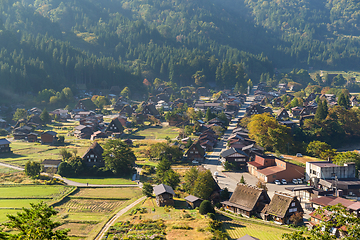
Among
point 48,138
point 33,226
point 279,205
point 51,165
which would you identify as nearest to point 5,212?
point 51,165

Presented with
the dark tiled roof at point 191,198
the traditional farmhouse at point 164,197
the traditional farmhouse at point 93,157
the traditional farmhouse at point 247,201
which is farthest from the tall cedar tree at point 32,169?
the traditional farmhouse at point 247,201

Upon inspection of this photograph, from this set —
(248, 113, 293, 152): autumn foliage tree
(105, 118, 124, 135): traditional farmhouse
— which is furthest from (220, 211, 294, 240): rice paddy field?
(105, 118, 124, 135): traditional farmhouse

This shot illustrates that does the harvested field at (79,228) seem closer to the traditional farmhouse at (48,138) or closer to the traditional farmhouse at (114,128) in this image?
the traditional farmhouse at (48,138)

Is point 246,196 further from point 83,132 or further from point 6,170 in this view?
point 83,132

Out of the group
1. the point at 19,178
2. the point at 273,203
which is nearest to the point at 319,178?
the point at 273,203

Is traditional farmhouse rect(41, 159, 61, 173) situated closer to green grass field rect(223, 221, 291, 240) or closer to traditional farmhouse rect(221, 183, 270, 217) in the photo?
traditional farmhouse rect(221, 183, 270, 217)

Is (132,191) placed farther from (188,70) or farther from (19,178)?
(188,70)
